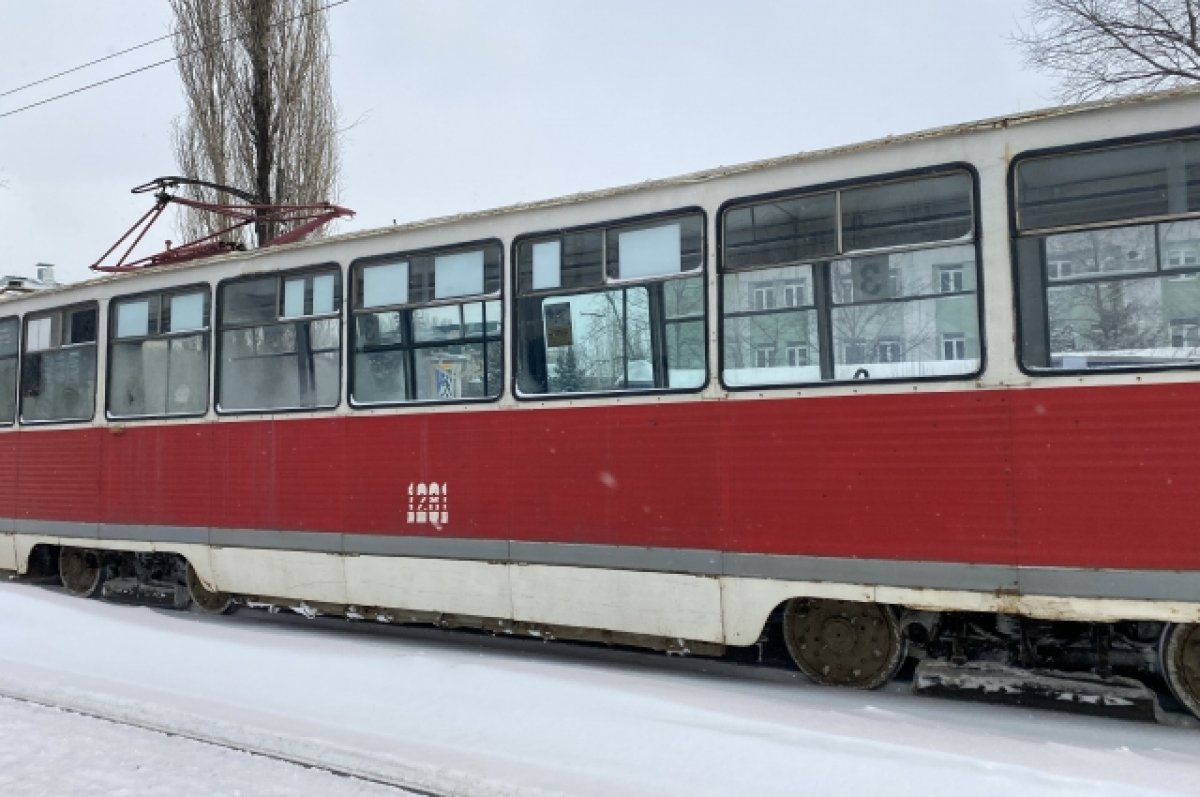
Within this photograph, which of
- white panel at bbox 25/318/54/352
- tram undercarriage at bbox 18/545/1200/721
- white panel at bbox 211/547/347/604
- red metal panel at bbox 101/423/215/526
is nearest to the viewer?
tram undercarriage at bbox 18/545/1200/721

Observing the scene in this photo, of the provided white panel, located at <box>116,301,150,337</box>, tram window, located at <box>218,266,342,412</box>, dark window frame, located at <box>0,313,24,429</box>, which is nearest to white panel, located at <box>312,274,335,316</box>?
tram window, located at <box>218,266,342,412</box>

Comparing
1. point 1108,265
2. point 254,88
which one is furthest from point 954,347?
point 254,88

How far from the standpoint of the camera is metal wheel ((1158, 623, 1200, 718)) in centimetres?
478

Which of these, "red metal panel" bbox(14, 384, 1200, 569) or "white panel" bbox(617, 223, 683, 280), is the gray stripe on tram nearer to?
"red metal panel" bbox(14, 384, 1200, 569)

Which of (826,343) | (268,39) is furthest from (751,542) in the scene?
(268,39)

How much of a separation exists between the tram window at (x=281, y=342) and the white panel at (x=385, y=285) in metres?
0.29

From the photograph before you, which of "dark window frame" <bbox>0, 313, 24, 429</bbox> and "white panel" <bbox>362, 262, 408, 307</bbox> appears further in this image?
"dark window frame" <bbox>0, 313, 24, 429</bbox>

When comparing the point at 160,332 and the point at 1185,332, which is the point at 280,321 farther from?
the point at 1185,332

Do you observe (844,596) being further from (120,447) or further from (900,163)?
(120,447)

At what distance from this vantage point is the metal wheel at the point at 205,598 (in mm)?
8633

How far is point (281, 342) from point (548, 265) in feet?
8.73

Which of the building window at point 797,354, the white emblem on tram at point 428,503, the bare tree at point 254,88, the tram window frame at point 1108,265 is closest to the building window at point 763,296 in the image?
the building window at point 797,354

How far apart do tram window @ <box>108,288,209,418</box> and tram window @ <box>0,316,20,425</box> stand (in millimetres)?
1828

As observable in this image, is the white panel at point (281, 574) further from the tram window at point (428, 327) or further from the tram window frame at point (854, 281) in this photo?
the tram window frame at point (854, 281)
